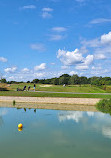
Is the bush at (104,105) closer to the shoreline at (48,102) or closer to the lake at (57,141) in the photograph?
the shoreline at (48,102)

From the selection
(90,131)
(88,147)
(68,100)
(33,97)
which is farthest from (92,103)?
(88,147)

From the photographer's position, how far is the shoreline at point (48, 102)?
1361 inches

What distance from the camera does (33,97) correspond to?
1492 inches

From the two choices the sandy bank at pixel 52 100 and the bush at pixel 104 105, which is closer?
the bush at pixel 104 105

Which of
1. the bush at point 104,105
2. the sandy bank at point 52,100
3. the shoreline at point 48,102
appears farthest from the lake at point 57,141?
the sandy bank at point 52,100

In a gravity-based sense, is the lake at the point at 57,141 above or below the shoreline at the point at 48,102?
below

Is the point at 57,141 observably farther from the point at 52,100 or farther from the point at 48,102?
the point at 48,102

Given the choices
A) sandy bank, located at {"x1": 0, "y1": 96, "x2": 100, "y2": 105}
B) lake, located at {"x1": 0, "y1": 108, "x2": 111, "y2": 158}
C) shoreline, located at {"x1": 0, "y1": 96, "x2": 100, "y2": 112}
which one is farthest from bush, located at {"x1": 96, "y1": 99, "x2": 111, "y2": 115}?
lake, located at {"x1": 0, "y1": 108, "x2": 111, "y2": 158}

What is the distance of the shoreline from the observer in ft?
113

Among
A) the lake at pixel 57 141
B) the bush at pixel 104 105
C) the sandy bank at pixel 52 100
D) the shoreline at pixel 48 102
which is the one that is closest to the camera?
the lake at pixel 57 141

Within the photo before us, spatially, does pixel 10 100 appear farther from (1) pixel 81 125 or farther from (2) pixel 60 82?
(2) pixel 60 82

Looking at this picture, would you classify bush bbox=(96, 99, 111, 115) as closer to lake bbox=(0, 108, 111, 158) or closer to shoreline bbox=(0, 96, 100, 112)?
shoreline bbox=(0, 96, 100, 112)

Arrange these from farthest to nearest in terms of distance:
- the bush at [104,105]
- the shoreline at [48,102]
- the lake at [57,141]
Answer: the shoreline at [48,102] → the bush at [104,105] → the lake at [57,141]

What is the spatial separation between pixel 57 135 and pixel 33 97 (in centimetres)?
2159
